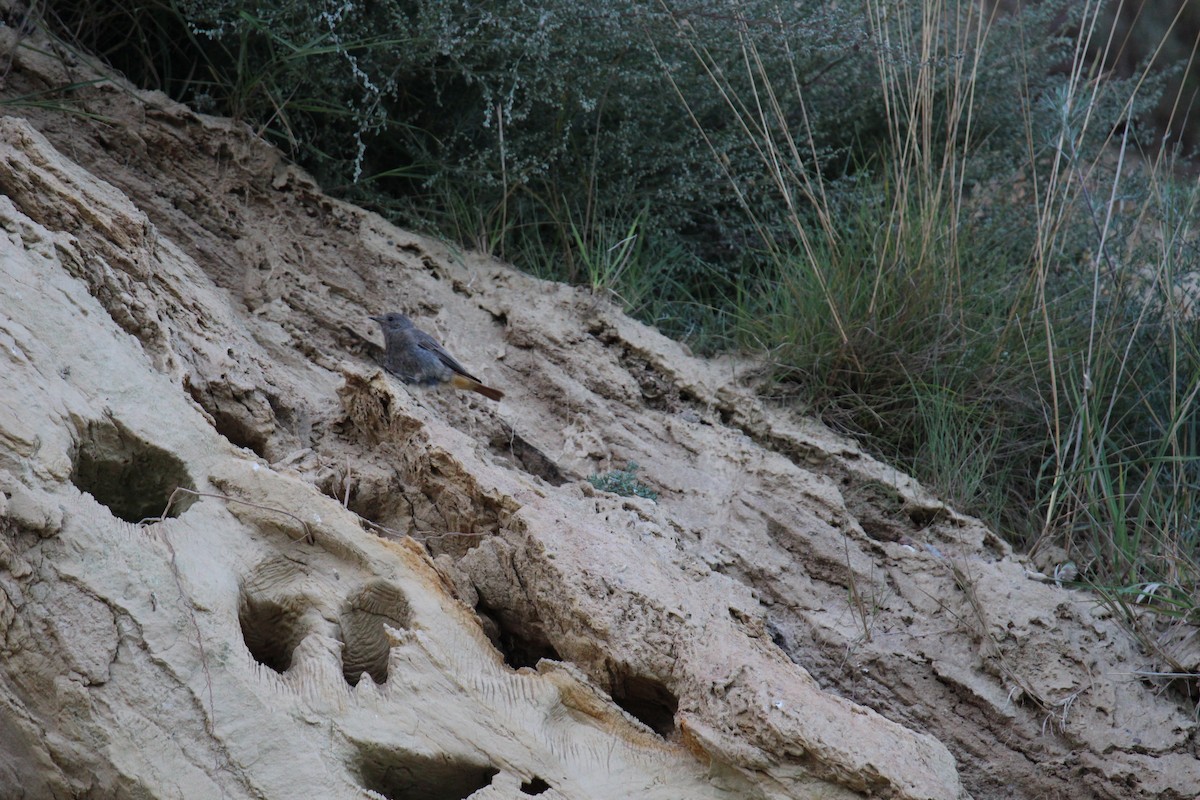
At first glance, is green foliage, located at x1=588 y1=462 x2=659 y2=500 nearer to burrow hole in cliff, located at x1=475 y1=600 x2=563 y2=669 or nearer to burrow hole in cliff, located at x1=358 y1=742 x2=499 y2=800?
burrow hole in cliff, located at x1=475 y1=600 x2=563 y2=669

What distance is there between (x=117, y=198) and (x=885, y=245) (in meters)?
2.96

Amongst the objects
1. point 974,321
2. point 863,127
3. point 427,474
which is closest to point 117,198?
point 427,474

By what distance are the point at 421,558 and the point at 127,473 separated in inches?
32.9

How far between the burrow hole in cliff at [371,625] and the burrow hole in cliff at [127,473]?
21.1 inches

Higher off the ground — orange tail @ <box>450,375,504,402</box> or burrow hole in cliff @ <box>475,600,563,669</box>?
orange tail @ <box>450,375,504,402</box>

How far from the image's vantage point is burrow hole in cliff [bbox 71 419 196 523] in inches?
119

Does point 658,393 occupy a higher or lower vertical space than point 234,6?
lower

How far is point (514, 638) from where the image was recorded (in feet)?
11.0

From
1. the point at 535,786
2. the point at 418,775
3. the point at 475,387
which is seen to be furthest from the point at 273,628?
the point at 475,387

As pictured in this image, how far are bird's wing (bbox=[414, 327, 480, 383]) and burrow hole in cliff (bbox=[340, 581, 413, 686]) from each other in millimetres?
1474

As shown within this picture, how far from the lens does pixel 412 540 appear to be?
324 centimetres

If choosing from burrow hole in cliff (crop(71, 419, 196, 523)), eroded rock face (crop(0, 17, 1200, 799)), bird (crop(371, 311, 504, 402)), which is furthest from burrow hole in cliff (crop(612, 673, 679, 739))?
bird (crop(371, 311, 504, 402))

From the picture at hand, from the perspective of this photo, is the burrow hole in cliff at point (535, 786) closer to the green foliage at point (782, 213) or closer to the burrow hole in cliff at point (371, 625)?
the burrow hole in cliff at point (371, 625)

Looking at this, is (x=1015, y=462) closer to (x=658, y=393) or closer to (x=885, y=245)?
(x=885, y=245)
